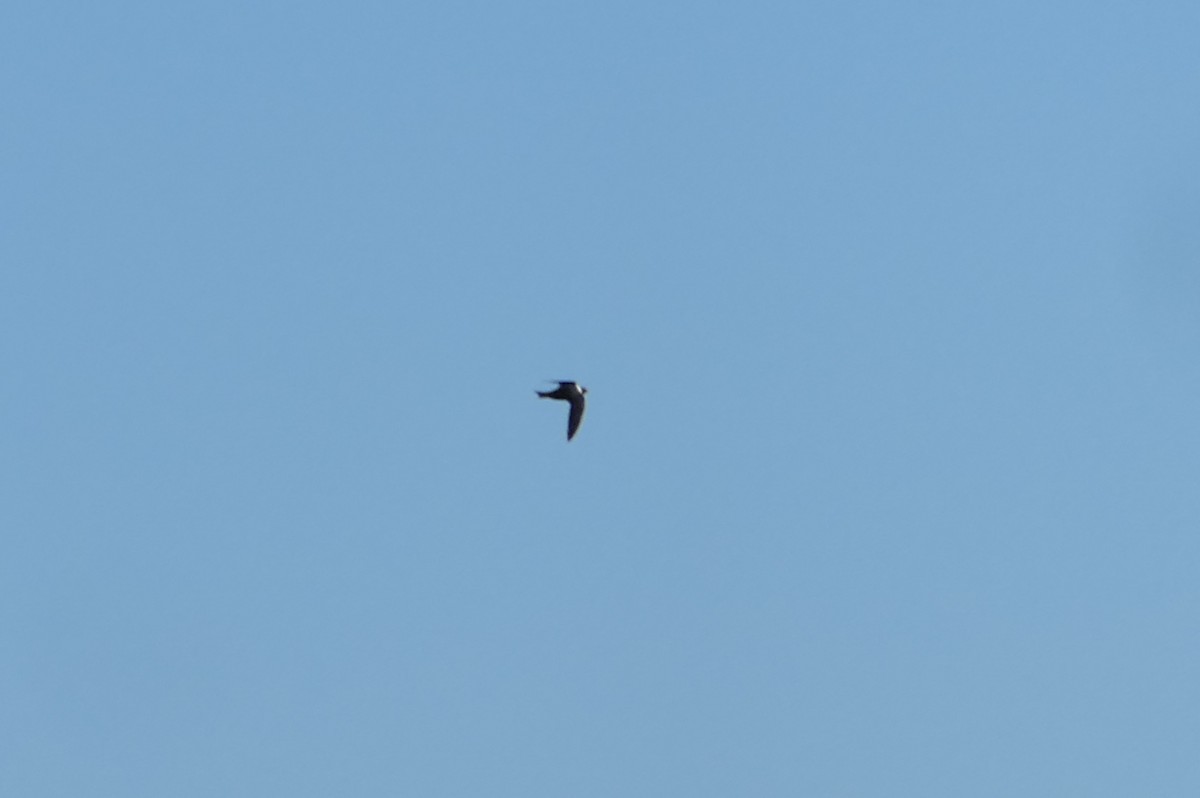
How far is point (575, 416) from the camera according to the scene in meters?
22.8

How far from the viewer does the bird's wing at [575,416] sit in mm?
22144

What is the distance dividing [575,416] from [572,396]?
0.93 metres

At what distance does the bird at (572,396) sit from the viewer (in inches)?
888

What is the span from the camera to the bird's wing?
22144 mm

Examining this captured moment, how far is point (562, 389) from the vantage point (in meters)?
23.4

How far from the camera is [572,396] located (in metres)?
23.4

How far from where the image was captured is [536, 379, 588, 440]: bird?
74.0 feet
